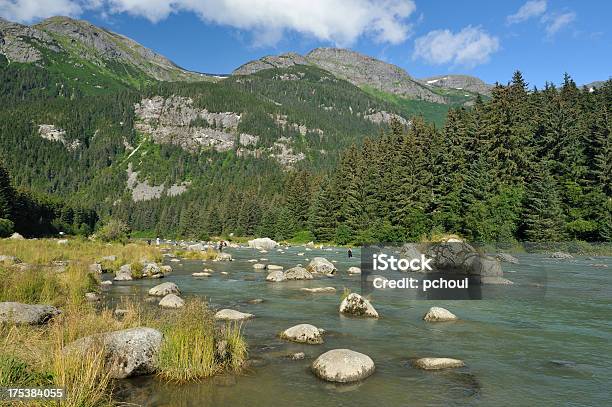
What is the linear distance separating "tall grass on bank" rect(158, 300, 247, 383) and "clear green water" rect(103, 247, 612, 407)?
1.24ft

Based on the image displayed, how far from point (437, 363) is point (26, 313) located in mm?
12182

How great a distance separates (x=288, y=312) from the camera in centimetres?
1806

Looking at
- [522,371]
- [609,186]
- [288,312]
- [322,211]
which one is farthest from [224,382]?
[322,211]

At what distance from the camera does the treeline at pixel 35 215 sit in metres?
87.1

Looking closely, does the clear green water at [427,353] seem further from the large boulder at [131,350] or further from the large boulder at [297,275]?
the large boulder at [297,275]

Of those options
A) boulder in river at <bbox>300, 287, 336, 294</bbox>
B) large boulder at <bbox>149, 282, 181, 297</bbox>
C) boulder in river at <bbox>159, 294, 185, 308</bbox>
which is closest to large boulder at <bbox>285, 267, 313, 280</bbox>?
boulder in river at <bbox>300, 287, 336, 294</bbox>

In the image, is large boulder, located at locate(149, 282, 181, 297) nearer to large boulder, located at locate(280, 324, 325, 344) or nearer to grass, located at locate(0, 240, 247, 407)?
grass, located at locate(0, 240, 247, 407)

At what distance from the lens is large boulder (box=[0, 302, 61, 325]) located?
12.3 metres

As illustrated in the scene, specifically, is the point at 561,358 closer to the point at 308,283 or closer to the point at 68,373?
the point at 68,373

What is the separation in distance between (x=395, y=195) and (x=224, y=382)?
6420 centimetres

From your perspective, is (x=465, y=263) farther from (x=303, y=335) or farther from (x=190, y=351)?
(x=190, y=351)

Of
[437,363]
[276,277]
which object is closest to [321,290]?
[276,277]

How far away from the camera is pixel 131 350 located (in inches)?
386

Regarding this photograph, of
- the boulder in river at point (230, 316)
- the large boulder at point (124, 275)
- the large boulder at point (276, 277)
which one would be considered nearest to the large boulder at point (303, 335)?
the boulder in river at point (230, 316)
